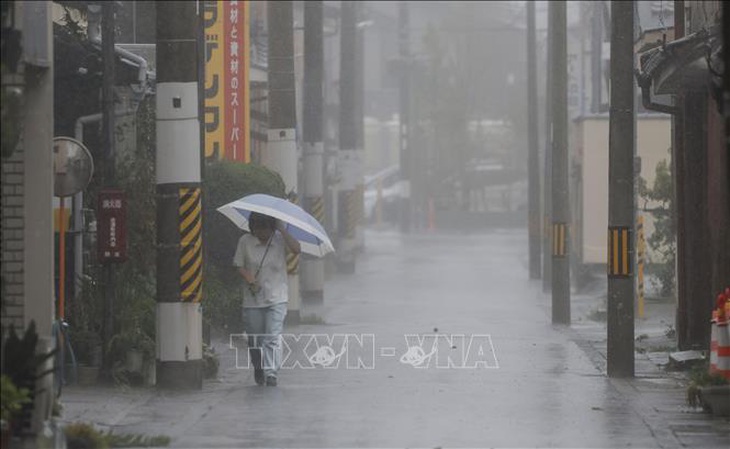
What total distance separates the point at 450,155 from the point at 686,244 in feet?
180

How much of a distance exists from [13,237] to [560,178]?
52.6ft

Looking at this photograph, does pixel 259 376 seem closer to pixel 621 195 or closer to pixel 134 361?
pixel 134 361

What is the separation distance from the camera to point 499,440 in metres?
12.8

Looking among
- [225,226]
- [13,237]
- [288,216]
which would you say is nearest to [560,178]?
[225,226]

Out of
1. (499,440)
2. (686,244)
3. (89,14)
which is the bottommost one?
(499,440)

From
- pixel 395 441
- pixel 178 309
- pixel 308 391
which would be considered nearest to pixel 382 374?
pixel 308 391

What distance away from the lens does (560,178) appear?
27.4 m

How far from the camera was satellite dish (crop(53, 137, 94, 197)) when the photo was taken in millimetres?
15492

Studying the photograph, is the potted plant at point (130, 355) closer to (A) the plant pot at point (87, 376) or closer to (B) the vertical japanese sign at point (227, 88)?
(A) the plant pot at point (87, 376)

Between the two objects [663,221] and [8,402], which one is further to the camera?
[663,221]

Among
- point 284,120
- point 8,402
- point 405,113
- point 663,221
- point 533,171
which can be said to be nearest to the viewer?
point 8,402

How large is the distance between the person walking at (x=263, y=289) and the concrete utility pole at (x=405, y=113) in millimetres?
47510

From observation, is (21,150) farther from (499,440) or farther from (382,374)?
(382,374)

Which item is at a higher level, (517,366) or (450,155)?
(450,155)
